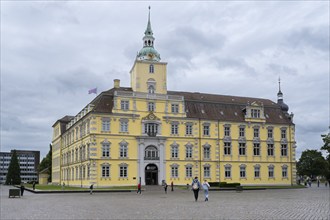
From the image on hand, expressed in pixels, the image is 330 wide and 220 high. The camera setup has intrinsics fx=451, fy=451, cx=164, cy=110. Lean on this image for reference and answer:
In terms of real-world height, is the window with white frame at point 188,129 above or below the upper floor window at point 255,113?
below

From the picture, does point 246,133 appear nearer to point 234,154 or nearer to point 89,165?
point 234,154

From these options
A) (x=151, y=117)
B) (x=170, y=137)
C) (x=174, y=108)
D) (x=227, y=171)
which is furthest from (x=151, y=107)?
(x=227, y=171)

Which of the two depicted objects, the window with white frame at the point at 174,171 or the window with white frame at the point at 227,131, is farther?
the window with white frame at the point at 227,131

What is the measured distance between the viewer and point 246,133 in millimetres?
73375

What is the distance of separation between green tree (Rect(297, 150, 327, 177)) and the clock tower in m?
52.4

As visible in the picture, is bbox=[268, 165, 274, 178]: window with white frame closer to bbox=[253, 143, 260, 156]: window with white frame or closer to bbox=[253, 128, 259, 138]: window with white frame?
bbox=[253, 143, 260, 156]: window with white frame

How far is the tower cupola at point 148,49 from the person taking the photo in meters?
70.9

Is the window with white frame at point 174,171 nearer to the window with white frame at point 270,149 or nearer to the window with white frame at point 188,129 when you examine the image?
the window with white frame at point 188,129

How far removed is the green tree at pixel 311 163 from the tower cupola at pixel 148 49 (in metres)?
53.4

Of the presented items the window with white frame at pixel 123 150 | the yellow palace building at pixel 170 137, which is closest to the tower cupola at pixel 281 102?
the yellow palace building at pixel 170 137

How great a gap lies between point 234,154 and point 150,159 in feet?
47.2

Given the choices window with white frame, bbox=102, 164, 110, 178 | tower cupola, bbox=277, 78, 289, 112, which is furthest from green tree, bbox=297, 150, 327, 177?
window with white frame, bbox=102, 164, 110, 178

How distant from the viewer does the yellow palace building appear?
64688 mm

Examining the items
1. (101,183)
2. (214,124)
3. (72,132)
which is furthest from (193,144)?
(72,132)
